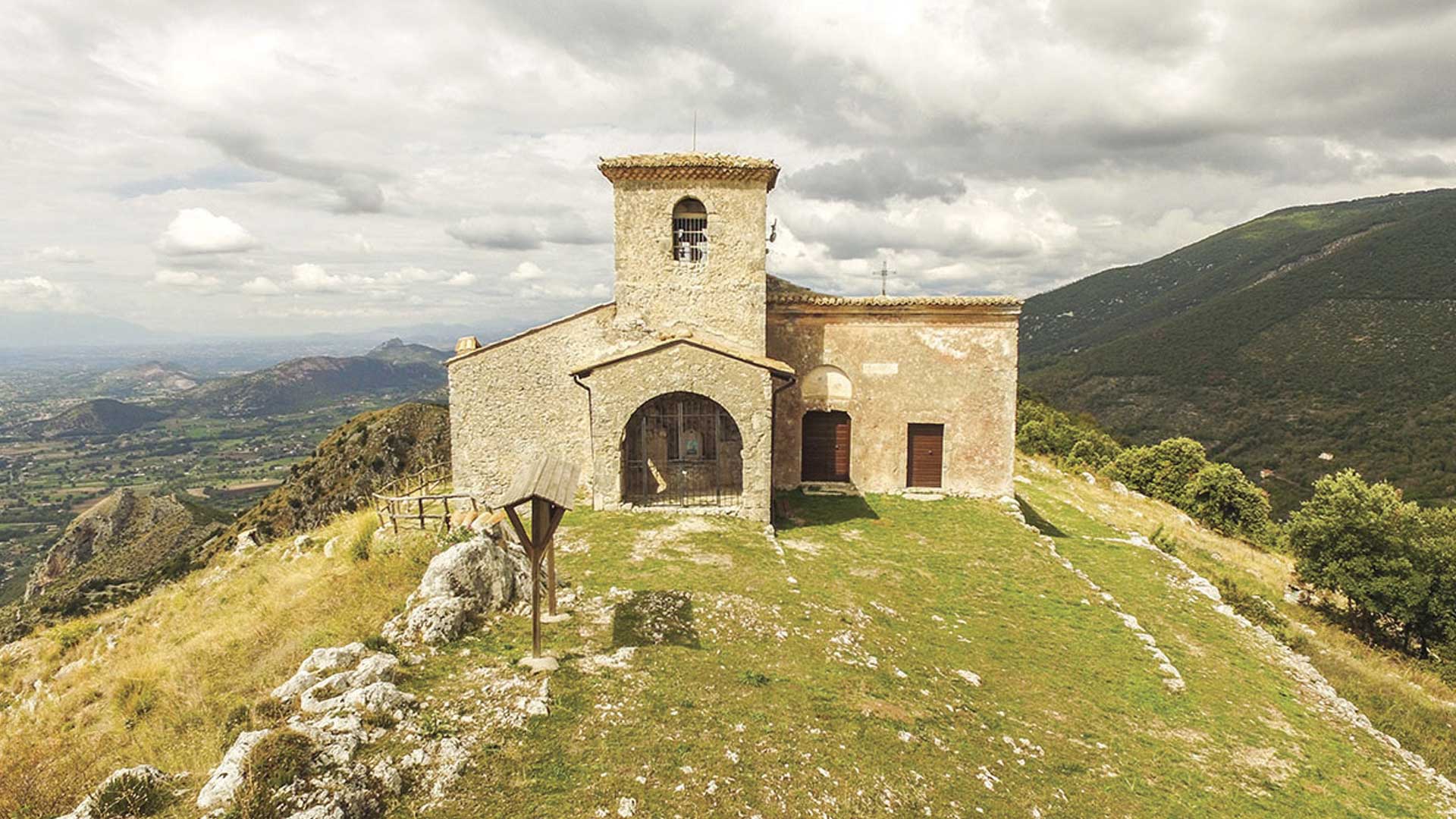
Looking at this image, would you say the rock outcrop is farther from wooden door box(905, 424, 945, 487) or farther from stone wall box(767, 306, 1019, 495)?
wooden door box(905, 424, 945, 487)

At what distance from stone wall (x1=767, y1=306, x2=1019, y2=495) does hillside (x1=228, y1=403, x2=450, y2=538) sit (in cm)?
2988

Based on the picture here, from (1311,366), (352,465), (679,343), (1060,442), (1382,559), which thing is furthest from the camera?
(1311,366)

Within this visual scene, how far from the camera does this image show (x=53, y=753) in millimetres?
8117

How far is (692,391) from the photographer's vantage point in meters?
17.0

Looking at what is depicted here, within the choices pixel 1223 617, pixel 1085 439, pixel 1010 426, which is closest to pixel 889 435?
pixel 1010 426

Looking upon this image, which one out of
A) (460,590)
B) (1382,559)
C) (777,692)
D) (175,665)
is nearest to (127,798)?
(460,590)

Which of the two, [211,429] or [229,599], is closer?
[229,599]

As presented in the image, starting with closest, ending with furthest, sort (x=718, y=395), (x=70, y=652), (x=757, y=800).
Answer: (x=757, y=800), (x=70, y=652), (x=718, y=395)

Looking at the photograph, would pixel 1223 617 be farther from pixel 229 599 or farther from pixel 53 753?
pixel 229 599

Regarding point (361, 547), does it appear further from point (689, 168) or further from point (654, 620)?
point (689, 168)

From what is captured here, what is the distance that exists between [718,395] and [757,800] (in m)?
11.6

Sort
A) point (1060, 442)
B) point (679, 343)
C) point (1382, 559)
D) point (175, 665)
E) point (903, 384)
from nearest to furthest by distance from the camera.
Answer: point (175, 665) → point (679, 343) → point (1382, 559) → point (903, 384) → point (1060, 442)

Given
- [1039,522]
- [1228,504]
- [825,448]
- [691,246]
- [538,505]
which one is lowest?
[1228,504]

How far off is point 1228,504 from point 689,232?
34038 millimetres
